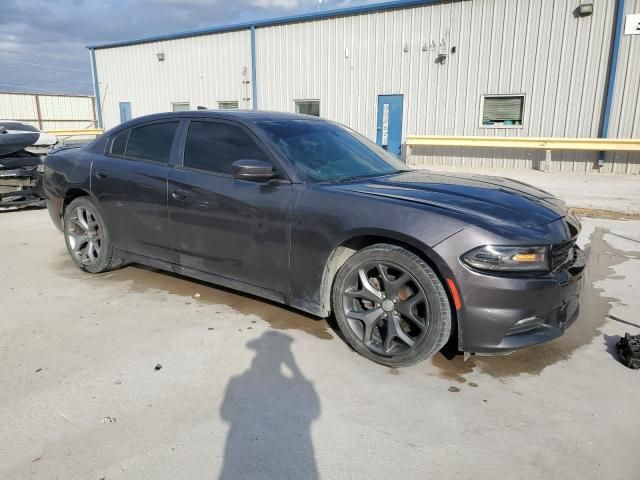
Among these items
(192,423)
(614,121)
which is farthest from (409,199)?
(614,121)

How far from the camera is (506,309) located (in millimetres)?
2682

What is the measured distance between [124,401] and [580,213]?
25.8 feet

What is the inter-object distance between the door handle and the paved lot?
0.92 metres

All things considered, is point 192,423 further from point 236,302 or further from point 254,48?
point 254,48

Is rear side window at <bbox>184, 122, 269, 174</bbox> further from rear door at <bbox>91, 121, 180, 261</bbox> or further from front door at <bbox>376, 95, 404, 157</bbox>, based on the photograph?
front door at <bbox>376, 95, 404, 157</bbox>

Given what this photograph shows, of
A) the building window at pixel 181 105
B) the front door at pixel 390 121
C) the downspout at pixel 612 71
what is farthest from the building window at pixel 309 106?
the downspout at pixel 612 71

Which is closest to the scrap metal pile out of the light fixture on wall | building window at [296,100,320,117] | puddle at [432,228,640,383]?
puddle at [432,228,640,383]

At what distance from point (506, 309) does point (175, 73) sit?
66.0 feet

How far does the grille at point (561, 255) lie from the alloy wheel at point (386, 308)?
2.57 feet

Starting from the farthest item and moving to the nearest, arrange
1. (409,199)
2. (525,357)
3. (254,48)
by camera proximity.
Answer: (254,48) → (525,357) → (409,199)

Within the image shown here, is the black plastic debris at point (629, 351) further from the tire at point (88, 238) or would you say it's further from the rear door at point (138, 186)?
the tire at point (88, 238)

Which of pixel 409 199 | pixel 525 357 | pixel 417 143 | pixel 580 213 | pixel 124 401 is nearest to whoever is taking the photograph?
pixel 124 401

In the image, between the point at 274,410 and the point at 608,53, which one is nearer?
the point at 274,410

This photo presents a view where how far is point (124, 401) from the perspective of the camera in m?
2.67
